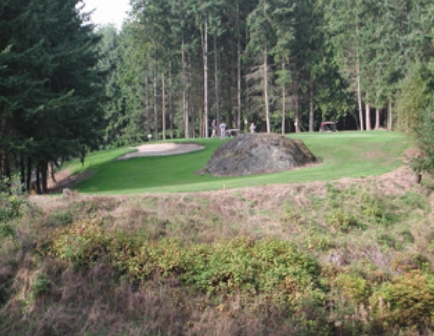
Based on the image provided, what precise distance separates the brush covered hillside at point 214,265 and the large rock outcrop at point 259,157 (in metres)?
4.96

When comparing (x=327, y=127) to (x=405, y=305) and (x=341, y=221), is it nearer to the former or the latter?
(x=341, y=221)

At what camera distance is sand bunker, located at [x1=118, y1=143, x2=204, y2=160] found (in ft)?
92.5

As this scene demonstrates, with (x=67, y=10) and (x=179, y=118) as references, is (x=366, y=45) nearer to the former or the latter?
(x=179, y=118)

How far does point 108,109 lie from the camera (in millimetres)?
57344

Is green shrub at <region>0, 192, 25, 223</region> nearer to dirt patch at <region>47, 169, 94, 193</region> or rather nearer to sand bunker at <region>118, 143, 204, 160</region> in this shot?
dirt patch at <region>47, 169, 94, 193</region>

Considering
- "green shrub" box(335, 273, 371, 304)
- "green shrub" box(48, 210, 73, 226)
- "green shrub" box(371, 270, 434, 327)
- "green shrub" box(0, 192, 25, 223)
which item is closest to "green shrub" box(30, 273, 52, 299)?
"green shrub" box(48, 210, 73, 226)

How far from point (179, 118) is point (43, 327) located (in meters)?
40.6

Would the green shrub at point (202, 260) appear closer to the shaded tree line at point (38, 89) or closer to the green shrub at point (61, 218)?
the green shrub at point (61, 218)

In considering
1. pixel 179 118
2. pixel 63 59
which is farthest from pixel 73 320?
pixel 179 118

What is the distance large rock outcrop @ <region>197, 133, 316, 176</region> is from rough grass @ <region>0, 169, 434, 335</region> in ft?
14.9

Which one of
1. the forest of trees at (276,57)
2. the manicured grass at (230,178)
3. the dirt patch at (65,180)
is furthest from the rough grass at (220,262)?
the forest of trees at (276,57)

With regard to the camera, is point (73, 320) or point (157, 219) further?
point (157, 219)

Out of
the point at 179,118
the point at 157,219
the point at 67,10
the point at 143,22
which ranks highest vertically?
the point at 143,22

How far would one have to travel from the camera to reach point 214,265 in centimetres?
1236
